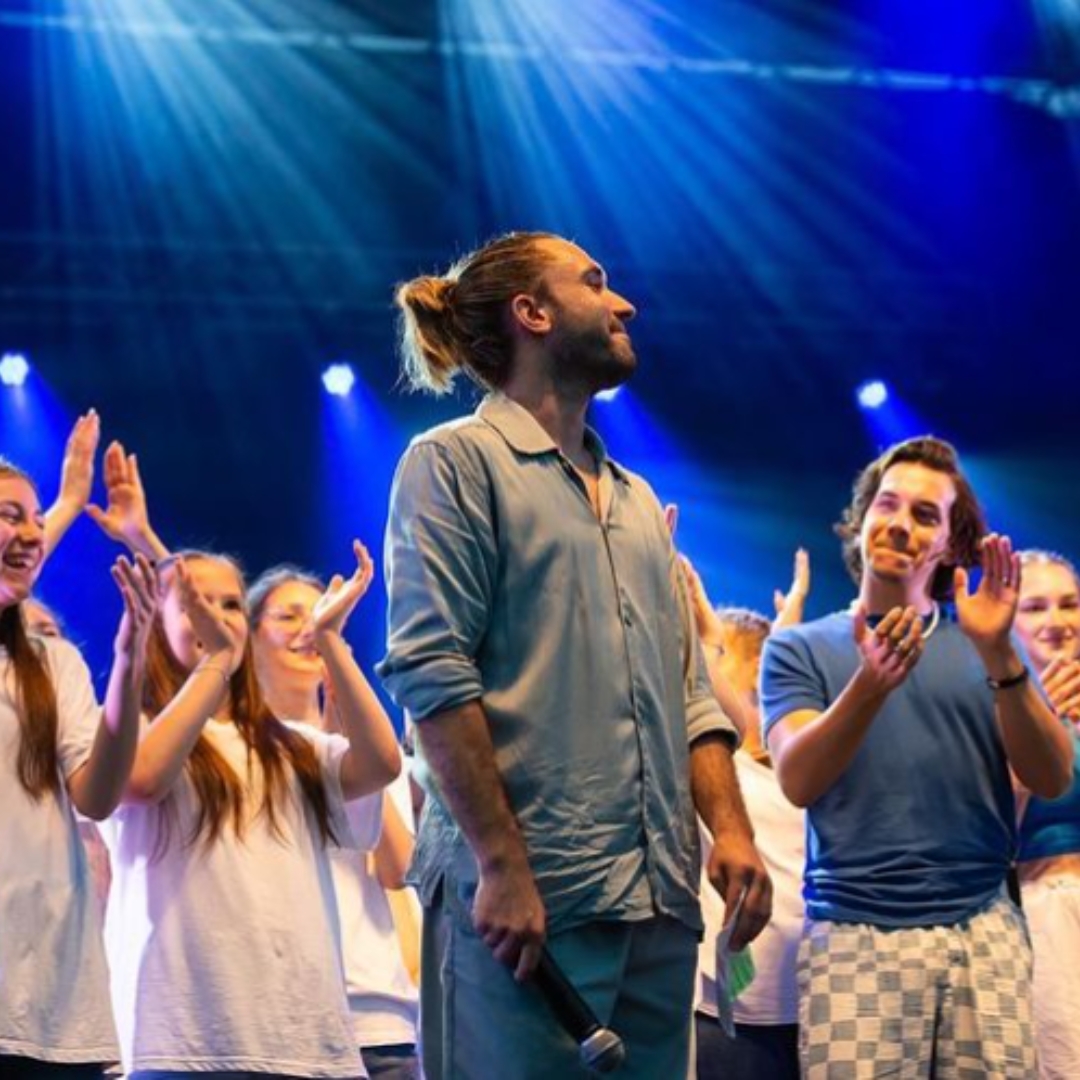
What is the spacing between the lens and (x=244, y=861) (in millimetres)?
3430

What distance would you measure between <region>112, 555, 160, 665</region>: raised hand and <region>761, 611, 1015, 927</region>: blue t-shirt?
1226 millimetres

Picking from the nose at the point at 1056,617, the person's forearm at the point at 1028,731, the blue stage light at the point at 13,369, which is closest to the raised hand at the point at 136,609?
the person's forearm at the point at 1028,731

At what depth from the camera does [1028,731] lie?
3.46 m

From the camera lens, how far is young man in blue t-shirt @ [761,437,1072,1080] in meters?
3.35

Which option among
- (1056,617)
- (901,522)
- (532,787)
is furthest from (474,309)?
(1056,617)

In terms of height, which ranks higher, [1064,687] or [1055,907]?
[1064,687]

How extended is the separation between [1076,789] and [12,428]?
202 inches

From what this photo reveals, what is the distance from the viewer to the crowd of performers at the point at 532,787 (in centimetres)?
247

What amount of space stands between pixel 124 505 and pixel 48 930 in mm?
1134

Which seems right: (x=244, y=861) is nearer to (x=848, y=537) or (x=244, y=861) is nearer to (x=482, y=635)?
(x=482, y=635)

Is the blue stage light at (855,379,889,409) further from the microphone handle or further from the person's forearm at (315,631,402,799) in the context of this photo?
the microphone handle

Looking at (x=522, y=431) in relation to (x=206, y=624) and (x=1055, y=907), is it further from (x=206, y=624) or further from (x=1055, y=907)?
(x=1055, y=907)

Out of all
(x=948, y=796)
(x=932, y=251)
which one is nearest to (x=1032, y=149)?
(x=932, y=251)

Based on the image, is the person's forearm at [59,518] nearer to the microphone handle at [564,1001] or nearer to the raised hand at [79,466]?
the raised hand at [79,466]
